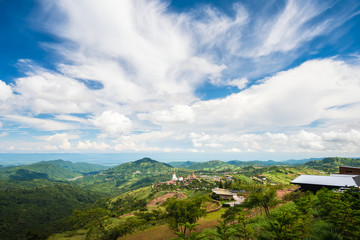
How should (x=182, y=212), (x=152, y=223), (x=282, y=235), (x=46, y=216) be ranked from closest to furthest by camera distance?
(x=282, y=235), (x=182, y=212), (x=152, y=223), (x=46, y=216)

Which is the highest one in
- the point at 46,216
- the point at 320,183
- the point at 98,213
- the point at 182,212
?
the point at 320,183

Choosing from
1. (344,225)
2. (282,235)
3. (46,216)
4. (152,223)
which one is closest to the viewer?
(282,235)

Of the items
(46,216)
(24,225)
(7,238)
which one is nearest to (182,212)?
(7,238)

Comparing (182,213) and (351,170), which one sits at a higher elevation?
(351,170)

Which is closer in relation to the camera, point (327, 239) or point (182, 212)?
point (327, 239)

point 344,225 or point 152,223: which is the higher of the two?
point 344,225

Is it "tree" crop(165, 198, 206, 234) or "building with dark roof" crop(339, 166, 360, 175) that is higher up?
"building with dark roof" crop(339, 166, 360, 175)

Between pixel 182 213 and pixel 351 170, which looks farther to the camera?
pixel 351 170

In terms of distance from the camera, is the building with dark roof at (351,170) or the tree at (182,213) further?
the building with dark roof at (351,170)

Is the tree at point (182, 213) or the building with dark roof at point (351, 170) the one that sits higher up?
the building with dark roof at point (351, 170)

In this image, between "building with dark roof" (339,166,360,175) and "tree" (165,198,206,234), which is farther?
"building with dark roof" (339,166,360,175)

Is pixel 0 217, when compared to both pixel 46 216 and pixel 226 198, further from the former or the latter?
pixel 226 198
